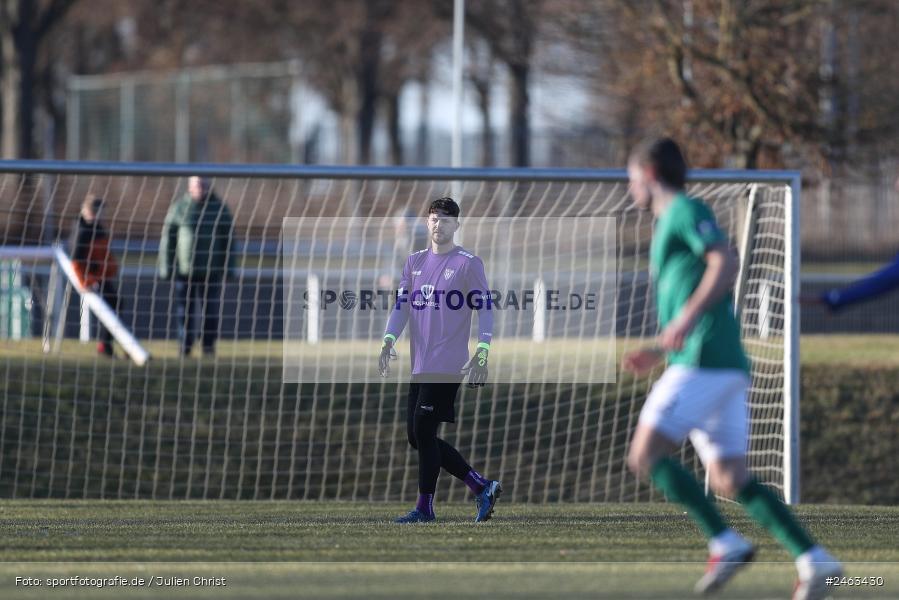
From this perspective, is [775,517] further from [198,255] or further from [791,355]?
[198,255]

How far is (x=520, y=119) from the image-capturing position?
32.4 meters

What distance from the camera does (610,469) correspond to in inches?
530

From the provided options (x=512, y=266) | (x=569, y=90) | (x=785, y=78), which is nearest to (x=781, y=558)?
(x=512, y=266)

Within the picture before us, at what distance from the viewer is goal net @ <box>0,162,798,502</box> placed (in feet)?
41.0

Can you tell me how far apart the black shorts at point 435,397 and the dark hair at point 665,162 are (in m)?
2.61

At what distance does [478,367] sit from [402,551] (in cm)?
151

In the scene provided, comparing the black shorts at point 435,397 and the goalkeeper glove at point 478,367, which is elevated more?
the goalkeeper glove at point 478,367

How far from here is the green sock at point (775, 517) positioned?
581cm

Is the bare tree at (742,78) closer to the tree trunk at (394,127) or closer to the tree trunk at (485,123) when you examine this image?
the tree trunk at (485,123)

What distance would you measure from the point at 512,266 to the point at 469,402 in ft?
4.30

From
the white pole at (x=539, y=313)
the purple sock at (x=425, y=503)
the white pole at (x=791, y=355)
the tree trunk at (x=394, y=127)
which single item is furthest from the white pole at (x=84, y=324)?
the tree trunk at (x=394, y=127)

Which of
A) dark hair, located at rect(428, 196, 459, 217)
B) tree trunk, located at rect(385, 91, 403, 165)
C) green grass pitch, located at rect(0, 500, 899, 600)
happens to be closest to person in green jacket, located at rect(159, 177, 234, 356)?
green grass pitch, located at rect(0, 500, 899, 600)

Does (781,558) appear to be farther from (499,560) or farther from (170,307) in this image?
(170,307)

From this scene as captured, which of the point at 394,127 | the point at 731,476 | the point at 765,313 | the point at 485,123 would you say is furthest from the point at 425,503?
the point at 394,127
